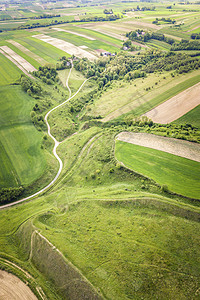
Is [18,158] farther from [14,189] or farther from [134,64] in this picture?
[134,64]

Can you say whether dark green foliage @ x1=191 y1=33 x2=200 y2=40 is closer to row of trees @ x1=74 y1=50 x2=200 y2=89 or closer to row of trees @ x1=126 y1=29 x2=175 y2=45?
row of trees @ x1=126 y1=29 x2=175 y2=45

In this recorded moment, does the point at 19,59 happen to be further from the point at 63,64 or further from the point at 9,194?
the point at 9,194

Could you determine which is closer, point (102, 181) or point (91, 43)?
point (102, 181)

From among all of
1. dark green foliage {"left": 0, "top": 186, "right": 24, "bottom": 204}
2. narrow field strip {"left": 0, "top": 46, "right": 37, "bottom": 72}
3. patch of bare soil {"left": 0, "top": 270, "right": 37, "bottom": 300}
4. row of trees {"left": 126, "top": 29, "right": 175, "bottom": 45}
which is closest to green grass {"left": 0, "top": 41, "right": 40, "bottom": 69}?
narrow field strip {"left": 0, "top": 46, "right": 37, "bottom": 72}

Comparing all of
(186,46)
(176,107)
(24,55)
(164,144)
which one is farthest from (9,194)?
(186,46)

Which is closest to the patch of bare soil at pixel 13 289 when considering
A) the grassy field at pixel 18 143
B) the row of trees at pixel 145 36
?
the grassy field at pixel 18 143

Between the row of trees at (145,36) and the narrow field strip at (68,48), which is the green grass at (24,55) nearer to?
the narrow field strip at (68,48)
